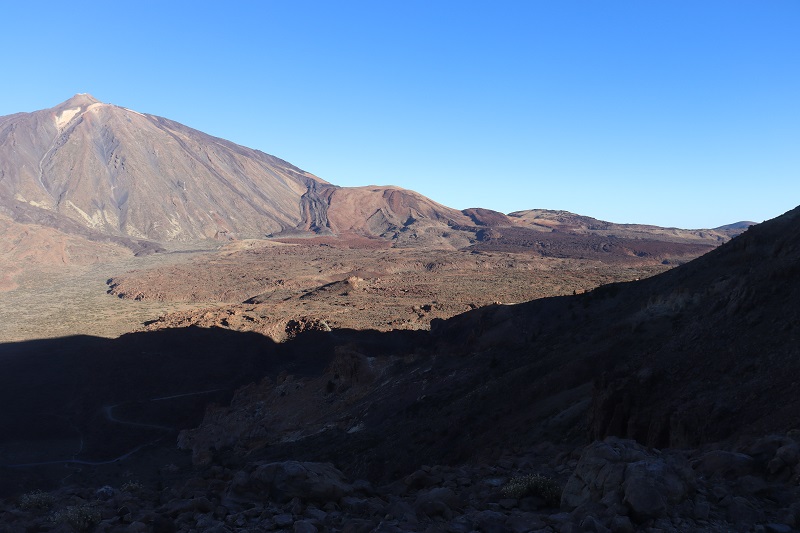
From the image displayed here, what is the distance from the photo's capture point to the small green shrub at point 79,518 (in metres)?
6.23

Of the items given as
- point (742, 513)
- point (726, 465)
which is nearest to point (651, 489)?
point (742, 513)

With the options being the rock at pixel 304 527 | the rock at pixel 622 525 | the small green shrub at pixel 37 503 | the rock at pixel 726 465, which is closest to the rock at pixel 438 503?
the rock at pixel 304 527

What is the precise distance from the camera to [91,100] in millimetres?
167625

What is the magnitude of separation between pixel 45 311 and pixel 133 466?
39.7m

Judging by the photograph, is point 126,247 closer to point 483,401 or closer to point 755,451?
point 483,401

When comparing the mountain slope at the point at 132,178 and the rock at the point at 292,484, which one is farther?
the mountain slope at the point at 132,178

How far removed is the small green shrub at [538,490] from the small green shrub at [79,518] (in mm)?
4540

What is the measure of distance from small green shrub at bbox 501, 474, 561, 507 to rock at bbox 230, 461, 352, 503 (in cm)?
203

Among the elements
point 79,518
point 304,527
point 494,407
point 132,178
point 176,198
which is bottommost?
point 494,407

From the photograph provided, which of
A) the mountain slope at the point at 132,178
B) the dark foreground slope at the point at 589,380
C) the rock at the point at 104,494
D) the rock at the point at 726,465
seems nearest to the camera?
the rock at the point at 726,465

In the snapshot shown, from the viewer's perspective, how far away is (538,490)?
666cm

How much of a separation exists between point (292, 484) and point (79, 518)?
7.44 ft

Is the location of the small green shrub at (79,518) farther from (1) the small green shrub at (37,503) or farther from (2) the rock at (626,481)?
(2) the rock at (626,481)

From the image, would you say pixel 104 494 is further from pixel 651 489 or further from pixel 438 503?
pixel 651 489
